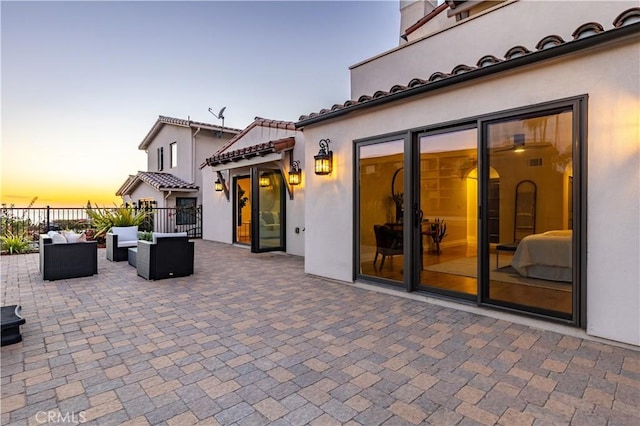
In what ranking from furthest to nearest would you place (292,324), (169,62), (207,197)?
1. (207,197)
2. (169,62)
3. (292,324)

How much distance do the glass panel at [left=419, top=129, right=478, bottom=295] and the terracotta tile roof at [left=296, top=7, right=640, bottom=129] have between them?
73cm

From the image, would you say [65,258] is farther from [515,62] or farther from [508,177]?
[515,62]

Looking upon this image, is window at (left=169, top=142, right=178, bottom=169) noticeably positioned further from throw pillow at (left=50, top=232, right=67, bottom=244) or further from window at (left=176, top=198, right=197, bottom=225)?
throw pillow at (left=50, top=232, right=67, bottom=244)

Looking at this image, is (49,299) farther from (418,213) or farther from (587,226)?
(587,226)

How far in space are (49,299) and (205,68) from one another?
9.31 m

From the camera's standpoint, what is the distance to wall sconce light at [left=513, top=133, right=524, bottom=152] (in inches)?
153

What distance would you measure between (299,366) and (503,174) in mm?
3343

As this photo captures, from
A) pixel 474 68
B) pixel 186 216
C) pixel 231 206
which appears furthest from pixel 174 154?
pixel 474 68

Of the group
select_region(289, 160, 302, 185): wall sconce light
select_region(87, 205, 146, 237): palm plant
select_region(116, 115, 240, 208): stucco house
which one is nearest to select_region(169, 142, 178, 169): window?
select_region(116, 115, 240, 208): stucco house

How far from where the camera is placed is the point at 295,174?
8625mm

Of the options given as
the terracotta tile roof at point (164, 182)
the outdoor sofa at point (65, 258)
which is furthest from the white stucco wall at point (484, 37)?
the terracotta tile roof at point (164, 182)

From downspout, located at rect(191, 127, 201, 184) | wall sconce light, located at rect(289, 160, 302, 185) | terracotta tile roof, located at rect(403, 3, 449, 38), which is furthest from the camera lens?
downspout, located at rect(191, 127, 201, 184)

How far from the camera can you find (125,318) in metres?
3.94

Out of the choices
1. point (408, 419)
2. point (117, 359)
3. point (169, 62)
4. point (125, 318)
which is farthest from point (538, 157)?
point (169, 62)
